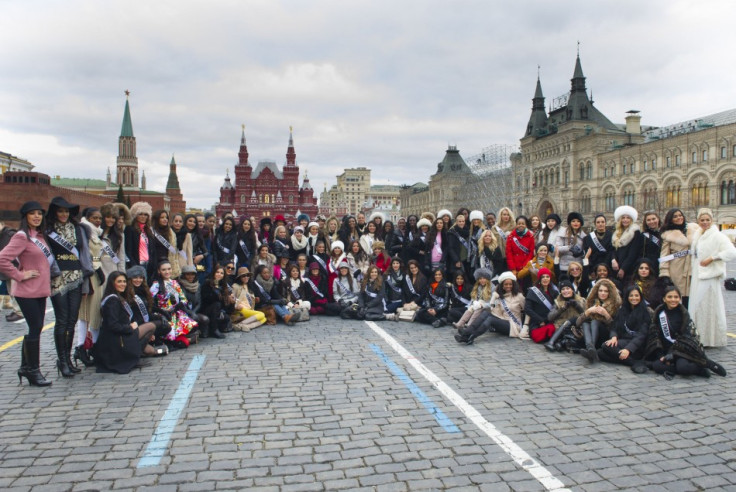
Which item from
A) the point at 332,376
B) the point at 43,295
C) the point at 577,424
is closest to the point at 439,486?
the point at 577,424

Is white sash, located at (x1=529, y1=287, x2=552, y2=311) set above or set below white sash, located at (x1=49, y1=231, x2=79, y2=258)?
below

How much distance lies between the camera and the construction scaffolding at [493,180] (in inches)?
2606

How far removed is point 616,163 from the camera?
186 feet

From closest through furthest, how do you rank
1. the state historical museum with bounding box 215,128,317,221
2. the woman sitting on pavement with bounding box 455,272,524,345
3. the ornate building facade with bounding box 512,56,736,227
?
the woman sitting on pavement with bounding box 455,272,524,345 < the ornate building facade with bounding box 512,56,736,227 < the state historical museum with bounding box 215,128,317,221

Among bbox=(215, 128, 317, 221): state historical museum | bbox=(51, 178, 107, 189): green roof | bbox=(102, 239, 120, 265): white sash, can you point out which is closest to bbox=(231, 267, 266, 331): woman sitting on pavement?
bbox=(102, 239, 120, 265): white sash

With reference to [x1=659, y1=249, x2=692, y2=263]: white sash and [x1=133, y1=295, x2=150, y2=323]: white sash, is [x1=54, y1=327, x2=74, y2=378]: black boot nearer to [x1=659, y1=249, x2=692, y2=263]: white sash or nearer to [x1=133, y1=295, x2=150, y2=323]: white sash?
[x1=133, y1=295, x2=150, y2=323]: white sash

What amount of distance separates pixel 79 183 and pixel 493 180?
119 metres

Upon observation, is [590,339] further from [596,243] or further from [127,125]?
[127,125]

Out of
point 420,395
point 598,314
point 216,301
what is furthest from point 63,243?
point 598,314

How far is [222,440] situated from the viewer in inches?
176

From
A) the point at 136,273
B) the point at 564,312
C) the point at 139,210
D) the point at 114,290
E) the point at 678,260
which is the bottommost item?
the point at 564,312

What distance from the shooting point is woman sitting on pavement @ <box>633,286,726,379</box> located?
20.4 ft

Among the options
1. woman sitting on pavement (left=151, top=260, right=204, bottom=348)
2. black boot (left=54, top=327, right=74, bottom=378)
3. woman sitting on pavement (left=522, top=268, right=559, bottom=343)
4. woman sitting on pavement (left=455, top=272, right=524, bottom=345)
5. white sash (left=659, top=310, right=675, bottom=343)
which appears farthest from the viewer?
woman sitting on pavement (left=455, top=272, right=524, bottom=345)

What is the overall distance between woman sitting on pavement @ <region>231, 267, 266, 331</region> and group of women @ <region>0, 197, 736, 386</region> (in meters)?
0.03
